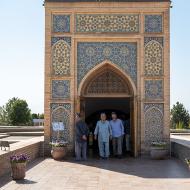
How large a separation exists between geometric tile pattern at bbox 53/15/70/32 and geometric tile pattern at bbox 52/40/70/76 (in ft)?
1.22

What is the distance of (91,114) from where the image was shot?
1867 cm

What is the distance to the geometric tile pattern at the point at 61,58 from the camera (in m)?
12.8

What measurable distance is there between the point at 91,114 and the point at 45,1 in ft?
22.8

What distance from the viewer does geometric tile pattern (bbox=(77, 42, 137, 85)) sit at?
12.8 metres

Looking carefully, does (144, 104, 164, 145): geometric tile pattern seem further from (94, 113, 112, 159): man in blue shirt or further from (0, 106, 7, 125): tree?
(0, 106, 7, 125): tree

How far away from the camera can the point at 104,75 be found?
43.5ft

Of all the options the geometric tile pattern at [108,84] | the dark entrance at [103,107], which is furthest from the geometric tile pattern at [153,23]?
the dark entrance at [103,107]

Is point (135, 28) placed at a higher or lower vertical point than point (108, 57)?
higher

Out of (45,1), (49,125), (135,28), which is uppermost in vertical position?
(45,1)

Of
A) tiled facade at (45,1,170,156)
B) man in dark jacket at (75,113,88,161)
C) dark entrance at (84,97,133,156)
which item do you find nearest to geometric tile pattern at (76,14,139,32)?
tiled facade at (45,1,170,156)

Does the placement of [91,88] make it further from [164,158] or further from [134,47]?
[164,158]

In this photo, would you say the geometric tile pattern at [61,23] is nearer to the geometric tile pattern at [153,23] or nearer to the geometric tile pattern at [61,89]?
the geometric tile pattern at [61,89]

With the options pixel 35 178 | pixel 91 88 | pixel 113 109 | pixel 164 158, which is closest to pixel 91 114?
pixel 113 109

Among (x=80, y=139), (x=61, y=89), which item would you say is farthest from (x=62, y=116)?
(x=80, y=139)
